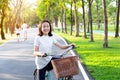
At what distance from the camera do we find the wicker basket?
6766mm

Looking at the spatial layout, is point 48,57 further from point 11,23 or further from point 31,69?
point 11,23

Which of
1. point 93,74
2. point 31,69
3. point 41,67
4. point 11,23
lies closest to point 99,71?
point 93,74

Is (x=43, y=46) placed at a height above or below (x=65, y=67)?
above

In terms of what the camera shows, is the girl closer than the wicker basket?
No

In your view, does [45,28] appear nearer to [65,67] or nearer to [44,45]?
[44,45]

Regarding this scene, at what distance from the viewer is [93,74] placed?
12.3m

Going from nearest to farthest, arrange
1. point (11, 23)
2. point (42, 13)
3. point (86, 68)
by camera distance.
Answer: point (86, 68) < point (11, 23) < point (42, 13)

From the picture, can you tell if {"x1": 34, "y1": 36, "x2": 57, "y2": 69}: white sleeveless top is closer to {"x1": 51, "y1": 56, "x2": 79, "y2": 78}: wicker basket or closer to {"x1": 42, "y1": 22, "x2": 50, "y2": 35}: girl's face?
{"x1": 42, "y1": 22, "x2": 50, "y2": 35}: girl's face

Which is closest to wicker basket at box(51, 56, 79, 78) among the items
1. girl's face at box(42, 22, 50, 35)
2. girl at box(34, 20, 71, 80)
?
girl at box(34, 20, 71, 80)

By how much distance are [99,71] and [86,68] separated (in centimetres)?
108

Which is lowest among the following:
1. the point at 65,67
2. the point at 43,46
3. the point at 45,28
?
the point at 65,67

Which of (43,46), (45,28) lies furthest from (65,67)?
(45,28)

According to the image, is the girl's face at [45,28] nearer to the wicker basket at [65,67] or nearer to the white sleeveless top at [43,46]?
the white sleeveless top at [43,46]

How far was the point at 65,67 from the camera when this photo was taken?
680 centimetres
